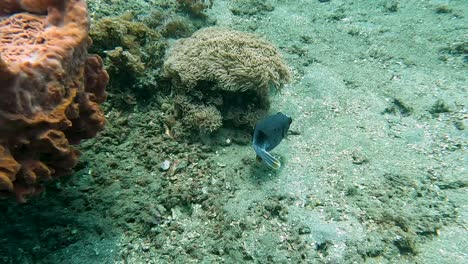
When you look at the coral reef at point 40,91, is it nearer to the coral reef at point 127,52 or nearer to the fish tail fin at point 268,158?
the coral reef at point 127,52

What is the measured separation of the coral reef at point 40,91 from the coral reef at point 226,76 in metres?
1.62

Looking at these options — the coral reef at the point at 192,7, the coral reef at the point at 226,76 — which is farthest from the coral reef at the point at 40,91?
the coral reef at the point at 192,7

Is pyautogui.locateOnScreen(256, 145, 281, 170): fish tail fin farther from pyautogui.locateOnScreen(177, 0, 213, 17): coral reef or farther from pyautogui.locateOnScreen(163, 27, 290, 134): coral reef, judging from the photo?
pyautogui.locateOnScreen(177, 0, 213, 17): coral reef

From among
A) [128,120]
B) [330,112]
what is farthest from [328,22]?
[128,120]

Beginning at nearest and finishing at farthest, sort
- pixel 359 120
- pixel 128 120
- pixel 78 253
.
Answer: pixel 78 253
pixel 128 120
pixel 359 120

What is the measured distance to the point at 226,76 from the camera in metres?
4.02

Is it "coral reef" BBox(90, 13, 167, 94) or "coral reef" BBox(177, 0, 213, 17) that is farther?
"coral reef" BBox(177, 0, 213, 17)

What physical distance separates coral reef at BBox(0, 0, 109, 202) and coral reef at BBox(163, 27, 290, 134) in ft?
5.31

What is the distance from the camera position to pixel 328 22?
7.81m

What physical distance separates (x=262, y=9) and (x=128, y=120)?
5264 mm

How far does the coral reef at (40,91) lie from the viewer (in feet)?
6.61

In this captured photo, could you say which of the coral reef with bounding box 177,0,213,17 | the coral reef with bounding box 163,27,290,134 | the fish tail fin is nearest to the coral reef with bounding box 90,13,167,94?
the coral reef with bounding box 163,27,290,134

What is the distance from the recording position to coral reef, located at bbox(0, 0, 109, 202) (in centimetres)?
202

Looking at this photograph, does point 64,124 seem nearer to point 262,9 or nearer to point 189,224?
point 189,224
